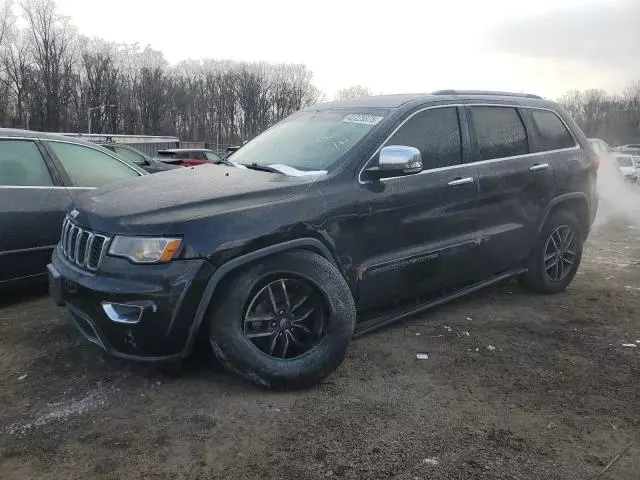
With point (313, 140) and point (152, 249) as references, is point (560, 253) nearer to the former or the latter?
point (313, 140)

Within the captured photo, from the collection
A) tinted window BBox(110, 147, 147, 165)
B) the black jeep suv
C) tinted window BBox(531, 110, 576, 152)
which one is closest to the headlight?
the black jeep suv

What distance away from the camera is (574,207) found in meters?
5.34

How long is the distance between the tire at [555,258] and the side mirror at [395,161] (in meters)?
1.97

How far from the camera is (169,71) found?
80312 millimetres

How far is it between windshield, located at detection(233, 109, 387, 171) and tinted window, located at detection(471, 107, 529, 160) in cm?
98

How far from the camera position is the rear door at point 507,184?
4.52m

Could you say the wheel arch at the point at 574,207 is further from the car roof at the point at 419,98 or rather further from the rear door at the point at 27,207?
the rear door at the point at 27,207

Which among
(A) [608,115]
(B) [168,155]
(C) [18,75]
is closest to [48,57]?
(C) [18,75]

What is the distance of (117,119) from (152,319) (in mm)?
72386

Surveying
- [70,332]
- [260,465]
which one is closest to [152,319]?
[260,465]

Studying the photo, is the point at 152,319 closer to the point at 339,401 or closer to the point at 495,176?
the point at 339,401

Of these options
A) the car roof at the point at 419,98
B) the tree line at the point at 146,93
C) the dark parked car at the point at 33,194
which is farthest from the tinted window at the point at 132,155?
the tree line at the point at 146,93

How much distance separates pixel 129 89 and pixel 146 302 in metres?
76.0

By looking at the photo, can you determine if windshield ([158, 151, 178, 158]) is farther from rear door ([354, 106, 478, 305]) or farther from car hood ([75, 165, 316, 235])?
rear door ([354, 106, 478, 305])
